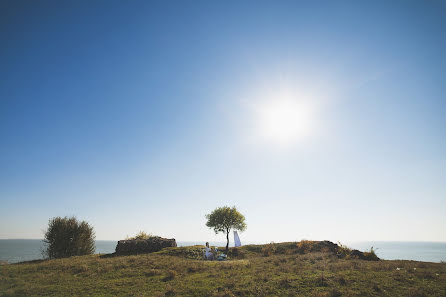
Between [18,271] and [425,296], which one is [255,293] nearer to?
[425,296]

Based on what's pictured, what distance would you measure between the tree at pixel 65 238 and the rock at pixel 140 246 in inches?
260

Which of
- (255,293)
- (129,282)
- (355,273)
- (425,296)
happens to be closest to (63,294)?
(129,282)

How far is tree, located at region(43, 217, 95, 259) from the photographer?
1384 inches

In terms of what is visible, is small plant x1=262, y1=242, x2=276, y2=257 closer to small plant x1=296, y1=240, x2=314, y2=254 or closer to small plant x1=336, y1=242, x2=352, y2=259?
small plant x1=296, y1=240, x2=314, y2=254

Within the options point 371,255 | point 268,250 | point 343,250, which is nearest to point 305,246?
point 268,250

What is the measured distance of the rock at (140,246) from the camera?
122 ft

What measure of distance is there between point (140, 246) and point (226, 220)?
20.2 meters

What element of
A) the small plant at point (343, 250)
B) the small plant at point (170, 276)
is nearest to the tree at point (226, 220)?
the small plant at point (343, 250)

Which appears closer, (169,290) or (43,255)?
(169,290)

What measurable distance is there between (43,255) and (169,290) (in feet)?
108

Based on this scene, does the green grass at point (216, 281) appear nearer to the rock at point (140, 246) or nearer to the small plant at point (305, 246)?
the rock at point (140, 246)

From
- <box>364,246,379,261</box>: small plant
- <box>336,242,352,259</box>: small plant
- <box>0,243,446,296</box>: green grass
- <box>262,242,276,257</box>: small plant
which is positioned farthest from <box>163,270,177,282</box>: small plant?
<box>364,246,379,261</box>: small plant

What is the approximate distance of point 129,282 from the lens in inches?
708

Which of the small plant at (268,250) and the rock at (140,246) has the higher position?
the rock at (140,246)
